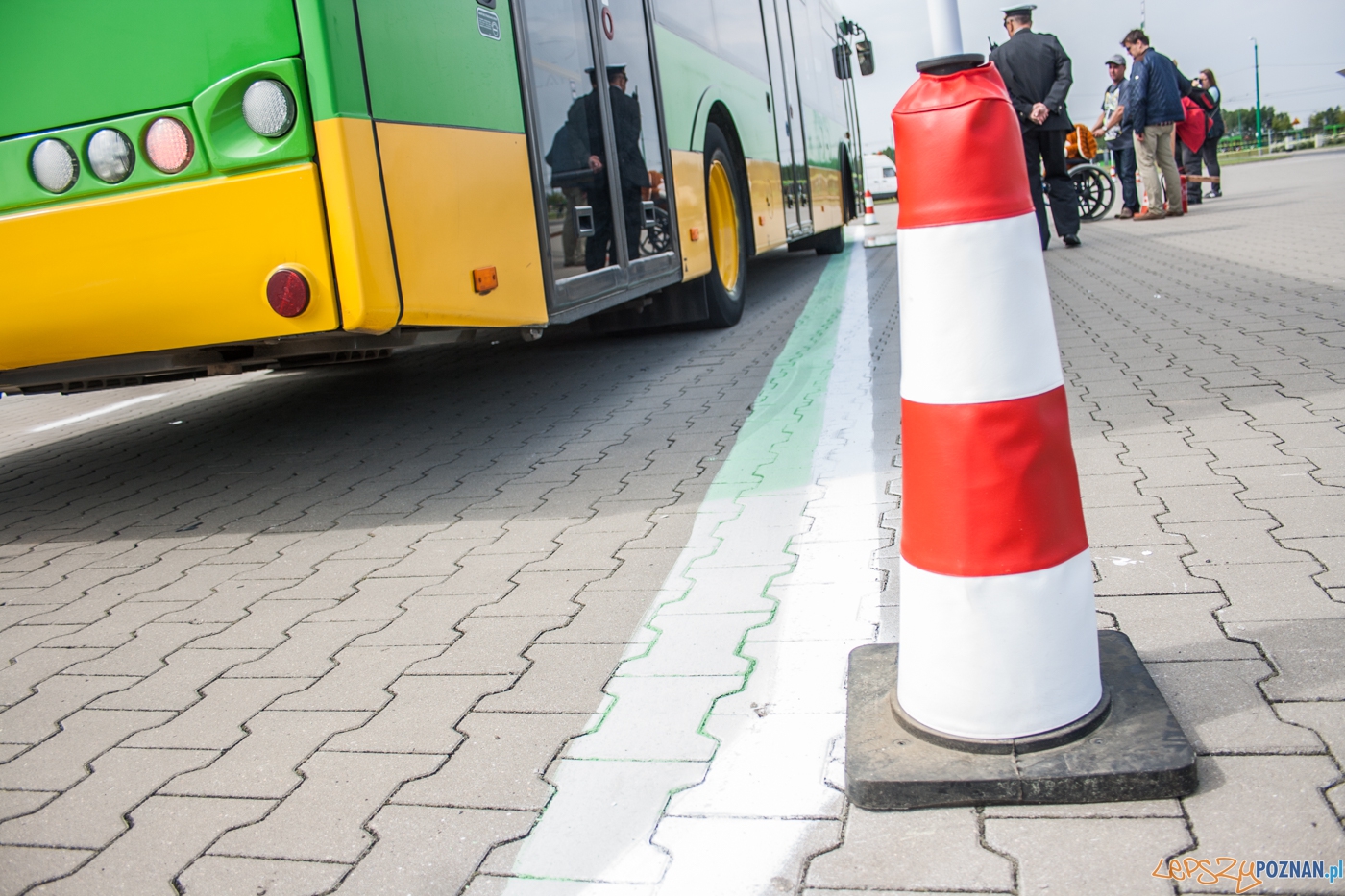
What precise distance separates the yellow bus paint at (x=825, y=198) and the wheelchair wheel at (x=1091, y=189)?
11.5 feet

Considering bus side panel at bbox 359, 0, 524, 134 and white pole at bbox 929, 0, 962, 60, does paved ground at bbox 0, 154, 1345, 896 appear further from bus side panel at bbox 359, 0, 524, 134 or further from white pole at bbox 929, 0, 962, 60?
bus side panel at bbox 359, 0, 524, 134

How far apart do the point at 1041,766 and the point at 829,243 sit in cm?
1331

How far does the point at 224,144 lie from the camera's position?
3.77 m

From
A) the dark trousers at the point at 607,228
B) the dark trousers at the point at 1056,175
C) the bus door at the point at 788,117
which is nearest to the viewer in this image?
the dark trousers at the point at 607,228

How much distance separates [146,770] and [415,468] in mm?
2662

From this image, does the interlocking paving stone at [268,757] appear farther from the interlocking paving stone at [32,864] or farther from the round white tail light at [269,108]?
the round white tail light at [269,108]

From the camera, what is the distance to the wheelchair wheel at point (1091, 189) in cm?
1515

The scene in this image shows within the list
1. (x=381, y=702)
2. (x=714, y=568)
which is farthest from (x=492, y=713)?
(x=714, y=568)

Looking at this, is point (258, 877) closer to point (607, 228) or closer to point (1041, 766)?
point (1041, 766)

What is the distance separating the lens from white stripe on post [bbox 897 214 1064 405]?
1.91 m

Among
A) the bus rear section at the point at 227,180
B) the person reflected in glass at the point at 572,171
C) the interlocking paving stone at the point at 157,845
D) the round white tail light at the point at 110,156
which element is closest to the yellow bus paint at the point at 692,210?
the person reflected in glass at the point at 572,171

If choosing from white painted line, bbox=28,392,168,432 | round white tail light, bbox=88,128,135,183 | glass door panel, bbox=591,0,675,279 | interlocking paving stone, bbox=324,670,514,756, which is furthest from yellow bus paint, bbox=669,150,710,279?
interlocking paving stone, bbox=324,670,514,756

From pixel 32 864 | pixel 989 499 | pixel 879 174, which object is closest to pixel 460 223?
pixel 32 864

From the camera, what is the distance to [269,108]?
146 inches
